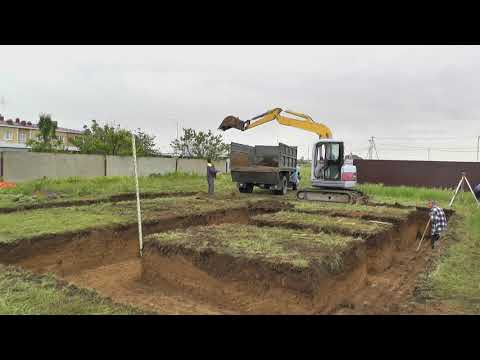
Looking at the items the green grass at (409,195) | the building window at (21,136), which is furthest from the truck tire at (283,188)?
the building window at (21,136)

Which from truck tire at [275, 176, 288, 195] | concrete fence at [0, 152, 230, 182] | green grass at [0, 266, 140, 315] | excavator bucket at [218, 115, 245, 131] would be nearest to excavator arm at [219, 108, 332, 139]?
excavator bucket at [218, 115, 245, 131]

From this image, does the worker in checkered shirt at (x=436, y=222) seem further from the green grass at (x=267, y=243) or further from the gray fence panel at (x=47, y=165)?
the gray fence panel at (x=47, y=165)

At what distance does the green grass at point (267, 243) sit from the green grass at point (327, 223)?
713 mm

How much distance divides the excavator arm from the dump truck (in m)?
1.05

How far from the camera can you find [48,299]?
475 centimetres

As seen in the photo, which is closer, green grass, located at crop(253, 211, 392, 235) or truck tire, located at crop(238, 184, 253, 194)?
green grass, located at crop(253, 211, 392, 235)

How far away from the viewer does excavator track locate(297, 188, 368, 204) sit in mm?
15031

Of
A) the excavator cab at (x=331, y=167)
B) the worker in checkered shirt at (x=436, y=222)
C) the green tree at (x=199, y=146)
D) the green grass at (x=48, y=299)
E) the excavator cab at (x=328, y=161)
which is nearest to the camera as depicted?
the green grass at (x=48, y=299)

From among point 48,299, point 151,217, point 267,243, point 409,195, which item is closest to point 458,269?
point 267,243

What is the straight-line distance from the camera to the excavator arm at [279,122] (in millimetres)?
17422

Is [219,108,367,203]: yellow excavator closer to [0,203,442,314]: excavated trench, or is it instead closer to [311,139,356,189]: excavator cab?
[311,139,356,189]: excavator cab

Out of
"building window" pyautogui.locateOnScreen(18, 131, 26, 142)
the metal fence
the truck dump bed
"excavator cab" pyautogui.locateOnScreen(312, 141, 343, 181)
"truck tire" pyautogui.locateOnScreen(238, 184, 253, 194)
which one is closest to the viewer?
"excavator cab" pyautogui.locateOnScreen(312, 141, 343, 181)

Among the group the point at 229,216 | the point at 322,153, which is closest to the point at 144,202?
the point at 229,216
